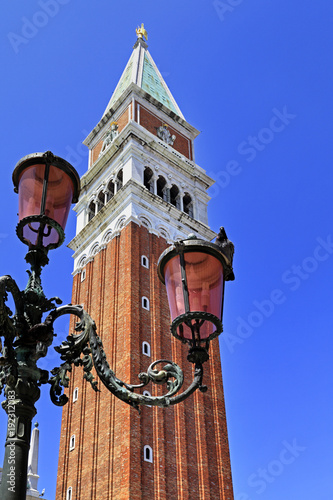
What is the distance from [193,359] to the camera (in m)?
4.26

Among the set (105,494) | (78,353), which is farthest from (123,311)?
(78,353)

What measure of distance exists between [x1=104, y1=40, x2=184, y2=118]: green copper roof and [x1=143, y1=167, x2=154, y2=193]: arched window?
6.53 metres

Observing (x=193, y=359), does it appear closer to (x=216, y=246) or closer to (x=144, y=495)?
(x=216, y=246)

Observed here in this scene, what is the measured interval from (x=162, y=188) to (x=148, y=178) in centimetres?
90

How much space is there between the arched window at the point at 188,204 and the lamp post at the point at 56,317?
24.4 metres

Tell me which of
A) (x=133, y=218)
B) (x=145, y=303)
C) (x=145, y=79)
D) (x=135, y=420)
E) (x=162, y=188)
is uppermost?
(x=145, y=79)

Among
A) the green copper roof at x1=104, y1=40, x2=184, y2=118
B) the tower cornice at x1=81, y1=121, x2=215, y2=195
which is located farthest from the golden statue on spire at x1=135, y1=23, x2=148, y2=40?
the tower cornice at x1=81, y1=121, x2=215, y2=195

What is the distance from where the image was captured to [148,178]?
28.4 m

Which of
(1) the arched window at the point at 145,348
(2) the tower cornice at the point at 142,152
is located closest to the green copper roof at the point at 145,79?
(2) the tower cornice at the point at 142,152

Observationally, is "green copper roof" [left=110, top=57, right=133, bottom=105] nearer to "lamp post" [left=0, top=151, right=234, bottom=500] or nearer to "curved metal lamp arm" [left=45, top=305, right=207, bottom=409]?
"lamp post" [left=0, top=151, right=234, bottom=500]

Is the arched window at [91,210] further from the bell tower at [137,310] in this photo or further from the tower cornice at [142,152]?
the tower cornice at [142,152]

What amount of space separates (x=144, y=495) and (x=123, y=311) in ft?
23.7

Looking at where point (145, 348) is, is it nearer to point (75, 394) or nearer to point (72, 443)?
point (75, 394)

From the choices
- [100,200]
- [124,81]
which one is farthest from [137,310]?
[124,81]
